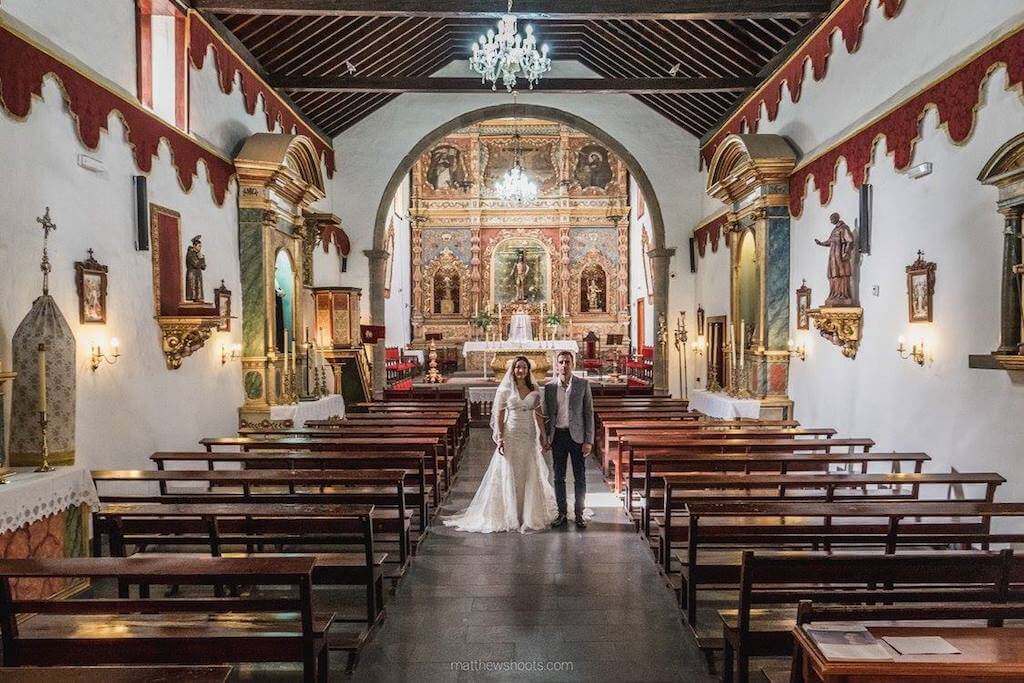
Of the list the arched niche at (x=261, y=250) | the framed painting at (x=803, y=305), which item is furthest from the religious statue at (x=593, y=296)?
the arched niche at (x=261, y=250)

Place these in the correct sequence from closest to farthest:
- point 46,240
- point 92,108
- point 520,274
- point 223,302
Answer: point 46,240
point 92,108
point 223,302
point 520,274

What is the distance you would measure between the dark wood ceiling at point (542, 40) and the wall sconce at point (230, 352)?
13.8 feet

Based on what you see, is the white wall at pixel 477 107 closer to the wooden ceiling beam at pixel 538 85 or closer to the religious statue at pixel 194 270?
the wooden ceiling beam at pixel 538 85

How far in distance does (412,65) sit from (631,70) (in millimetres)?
4451

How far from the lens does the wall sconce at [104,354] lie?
6707 mm

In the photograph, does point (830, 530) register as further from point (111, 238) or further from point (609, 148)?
point (609, 148)

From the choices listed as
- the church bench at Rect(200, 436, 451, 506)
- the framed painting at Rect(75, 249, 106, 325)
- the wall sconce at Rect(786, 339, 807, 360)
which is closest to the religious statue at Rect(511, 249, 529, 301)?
the wall sconce at Rect(786, 339, 807, 360)

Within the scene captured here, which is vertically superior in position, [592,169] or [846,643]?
[592,169]

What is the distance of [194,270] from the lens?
878 cm

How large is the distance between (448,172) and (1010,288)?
22.3 m

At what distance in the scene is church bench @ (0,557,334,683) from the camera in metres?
2.96

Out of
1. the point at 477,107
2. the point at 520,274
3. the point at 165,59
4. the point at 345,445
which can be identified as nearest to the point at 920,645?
the point at 345,445

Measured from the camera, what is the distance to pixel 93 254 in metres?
6.72

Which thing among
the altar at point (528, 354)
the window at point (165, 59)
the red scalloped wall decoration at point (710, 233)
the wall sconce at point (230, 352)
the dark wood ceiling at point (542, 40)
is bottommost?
the altar at point (528, 354)
